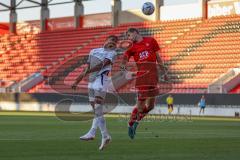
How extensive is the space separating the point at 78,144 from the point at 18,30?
59974mm

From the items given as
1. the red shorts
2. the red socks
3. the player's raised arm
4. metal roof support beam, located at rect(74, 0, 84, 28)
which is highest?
metal roof support beam, located at rect(74, 0, 84, 28)

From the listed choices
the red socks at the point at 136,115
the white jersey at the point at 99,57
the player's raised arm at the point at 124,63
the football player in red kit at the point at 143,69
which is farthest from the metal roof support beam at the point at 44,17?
the white jersey at the point at 99,57

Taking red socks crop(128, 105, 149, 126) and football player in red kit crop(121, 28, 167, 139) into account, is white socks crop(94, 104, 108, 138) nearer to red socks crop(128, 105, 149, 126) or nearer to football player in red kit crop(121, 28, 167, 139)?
red socks crop(128, 105, 149, 126)

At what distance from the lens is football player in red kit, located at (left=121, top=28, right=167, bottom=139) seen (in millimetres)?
15734

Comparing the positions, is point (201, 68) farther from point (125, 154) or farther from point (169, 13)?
point (125, 154)

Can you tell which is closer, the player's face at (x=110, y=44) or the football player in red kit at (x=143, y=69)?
the player's face at (x=110, y=44)

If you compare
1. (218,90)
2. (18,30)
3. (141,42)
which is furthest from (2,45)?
(141,42)

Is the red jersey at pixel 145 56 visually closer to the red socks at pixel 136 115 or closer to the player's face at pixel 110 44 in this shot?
the red socks at pixel 136 115

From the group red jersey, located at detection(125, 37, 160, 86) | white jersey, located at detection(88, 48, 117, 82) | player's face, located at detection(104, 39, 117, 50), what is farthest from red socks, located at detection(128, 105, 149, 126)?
player's face, located at detection(104, 39, 117, 50)

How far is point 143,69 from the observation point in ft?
51.9

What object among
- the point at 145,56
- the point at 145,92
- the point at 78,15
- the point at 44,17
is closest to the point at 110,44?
the point at 145,56

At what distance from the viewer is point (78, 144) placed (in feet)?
45.7

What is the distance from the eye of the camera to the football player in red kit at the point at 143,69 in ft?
51.6

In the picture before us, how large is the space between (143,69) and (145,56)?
31 centimetres
